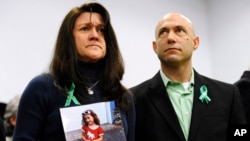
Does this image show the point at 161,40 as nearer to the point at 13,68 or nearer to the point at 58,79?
the point at 58,79

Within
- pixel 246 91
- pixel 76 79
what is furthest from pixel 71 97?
pixel 246 91

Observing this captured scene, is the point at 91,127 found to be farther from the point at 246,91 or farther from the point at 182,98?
the point at 246,91

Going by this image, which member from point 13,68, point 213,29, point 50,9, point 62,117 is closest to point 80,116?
point 62,117

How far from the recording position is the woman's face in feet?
4.88

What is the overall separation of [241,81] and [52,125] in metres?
1.33

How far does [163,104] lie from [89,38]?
672 millimetres

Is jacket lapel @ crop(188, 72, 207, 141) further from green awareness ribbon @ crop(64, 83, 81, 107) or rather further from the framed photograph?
green awareness ribbon @ crop(64, 83, 81, 107)

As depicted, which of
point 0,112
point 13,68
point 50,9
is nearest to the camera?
point 0,112

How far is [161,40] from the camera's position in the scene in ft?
6.82

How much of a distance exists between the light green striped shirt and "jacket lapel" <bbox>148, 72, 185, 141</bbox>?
38mm

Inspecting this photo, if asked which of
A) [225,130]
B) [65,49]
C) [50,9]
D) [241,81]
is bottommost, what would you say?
[225,130]

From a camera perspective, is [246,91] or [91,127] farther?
[246,91]

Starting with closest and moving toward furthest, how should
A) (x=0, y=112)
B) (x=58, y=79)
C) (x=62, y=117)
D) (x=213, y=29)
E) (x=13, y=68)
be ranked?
1. (x=62, y=117)
2. (x=58, y=79)
3. (x=0, y=112)
4. (x=13, y=68)
5. (x=213, y=29)

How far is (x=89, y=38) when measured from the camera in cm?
150
